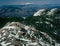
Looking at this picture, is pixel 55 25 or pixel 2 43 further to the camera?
pixel 55 25

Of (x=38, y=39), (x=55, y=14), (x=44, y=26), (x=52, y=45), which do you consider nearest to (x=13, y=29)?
(x=38, y=39)

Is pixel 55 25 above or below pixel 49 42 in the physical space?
below

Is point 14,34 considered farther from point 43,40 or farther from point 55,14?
point 55,14

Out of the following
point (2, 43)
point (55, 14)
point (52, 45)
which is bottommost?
point (55, 14)

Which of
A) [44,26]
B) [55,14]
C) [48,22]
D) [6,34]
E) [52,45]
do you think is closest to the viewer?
[6,34]

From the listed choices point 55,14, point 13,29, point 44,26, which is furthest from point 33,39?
point 55,14

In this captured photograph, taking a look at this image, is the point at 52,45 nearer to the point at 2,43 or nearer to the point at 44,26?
the point at 2,43

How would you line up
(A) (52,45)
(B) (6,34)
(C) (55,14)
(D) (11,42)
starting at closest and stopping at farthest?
(D) (11,42) → (B) (6,34) → (A) (52,45) → (C) (55,14)
